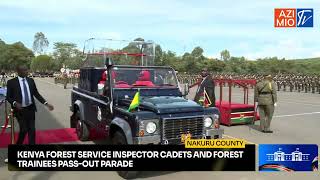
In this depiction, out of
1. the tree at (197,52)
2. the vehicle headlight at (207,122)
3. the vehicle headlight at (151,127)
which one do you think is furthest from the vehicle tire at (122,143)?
the tree at (197,52)

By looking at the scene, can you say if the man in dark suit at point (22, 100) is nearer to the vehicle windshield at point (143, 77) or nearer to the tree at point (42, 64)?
the vehicle windshield at point (143, 77)

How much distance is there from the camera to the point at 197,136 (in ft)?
20.9

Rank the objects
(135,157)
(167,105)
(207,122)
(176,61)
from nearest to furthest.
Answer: (135,157) < (167,105) < (207,122) < (176,61)

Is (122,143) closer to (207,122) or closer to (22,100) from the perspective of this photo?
(207,122)

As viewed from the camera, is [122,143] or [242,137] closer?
[122,143]

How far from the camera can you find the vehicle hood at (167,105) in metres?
6.13

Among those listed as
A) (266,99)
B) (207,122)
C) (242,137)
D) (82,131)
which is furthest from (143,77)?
(266,99)

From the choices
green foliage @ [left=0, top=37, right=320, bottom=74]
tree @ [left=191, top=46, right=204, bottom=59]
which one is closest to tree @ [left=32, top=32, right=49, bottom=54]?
green foliage @ [left=0, top=37, right=320, bottom=74]

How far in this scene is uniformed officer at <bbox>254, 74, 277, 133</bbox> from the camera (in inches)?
414

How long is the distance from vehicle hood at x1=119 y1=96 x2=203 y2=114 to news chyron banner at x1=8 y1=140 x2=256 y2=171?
1.94 feet
